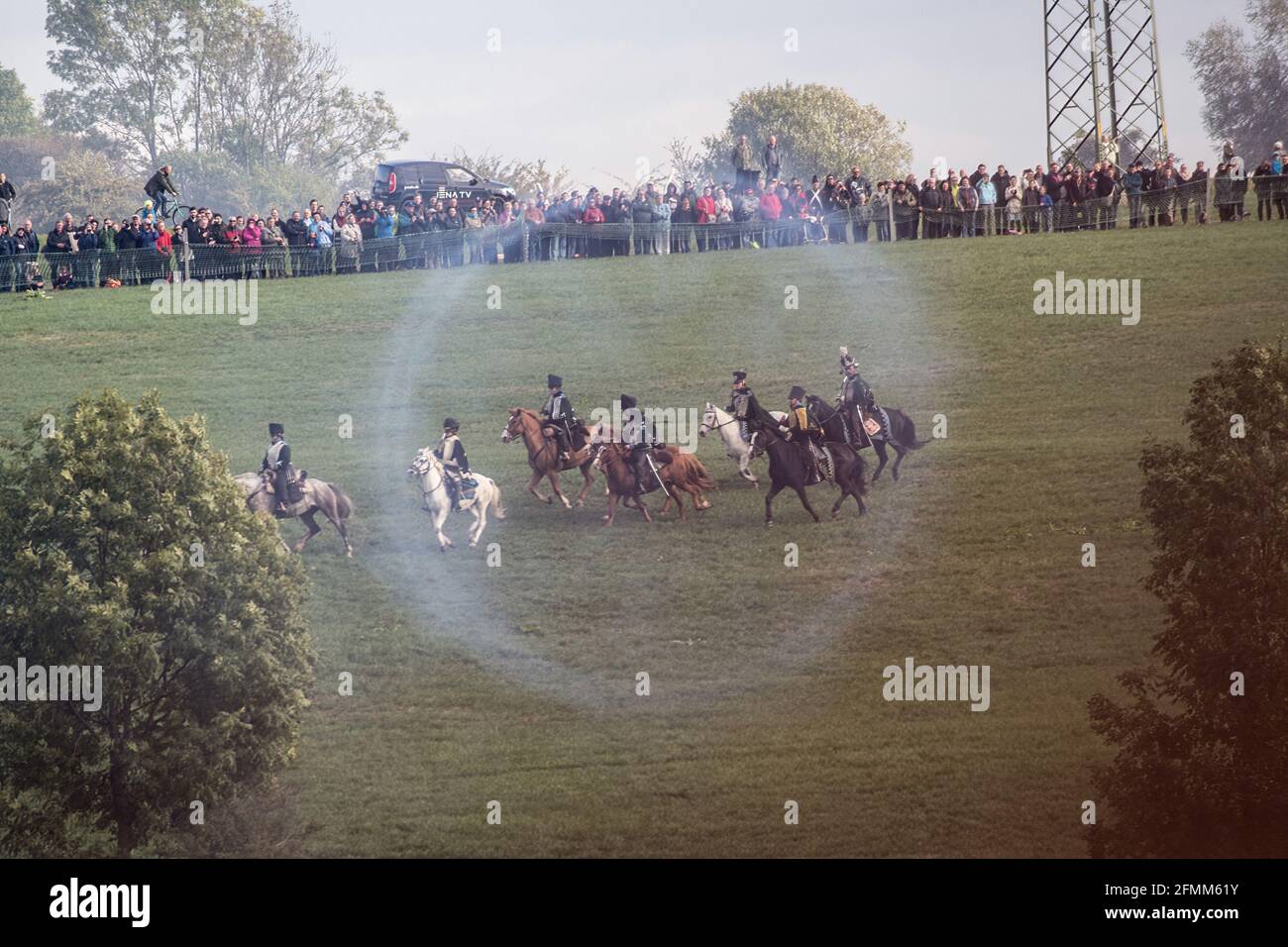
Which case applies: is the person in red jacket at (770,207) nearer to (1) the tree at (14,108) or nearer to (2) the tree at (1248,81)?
(2) the tree at (1248,81)

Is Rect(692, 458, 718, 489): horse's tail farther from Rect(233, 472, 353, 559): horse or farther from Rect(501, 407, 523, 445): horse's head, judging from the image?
Rect(233, 472, 353, 559): horse

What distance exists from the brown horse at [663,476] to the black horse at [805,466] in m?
1.13

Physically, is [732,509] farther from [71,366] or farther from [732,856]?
[71,366]

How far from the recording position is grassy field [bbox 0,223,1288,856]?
68.9 feet

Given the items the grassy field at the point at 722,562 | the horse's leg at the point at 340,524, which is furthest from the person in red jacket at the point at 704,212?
the horse's leg at the point at 340,524

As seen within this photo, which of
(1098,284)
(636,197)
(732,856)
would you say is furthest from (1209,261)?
(732,856)

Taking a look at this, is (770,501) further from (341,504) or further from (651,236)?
(651,236)

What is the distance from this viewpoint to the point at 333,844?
20656mm

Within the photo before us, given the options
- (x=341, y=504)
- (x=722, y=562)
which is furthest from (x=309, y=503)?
(x=722, y=562)

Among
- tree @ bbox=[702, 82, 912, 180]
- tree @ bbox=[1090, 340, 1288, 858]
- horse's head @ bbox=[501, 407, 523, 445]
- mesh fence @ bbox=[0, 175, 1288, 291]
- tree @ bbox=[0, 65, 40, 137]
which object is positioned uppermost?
tree @ bbox=[0, 65, 40, 137]

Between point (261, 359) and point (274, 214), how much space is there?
22.0 ft

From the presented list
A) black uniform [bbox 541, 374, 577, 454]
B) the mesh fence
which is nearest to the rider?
the mesh fence

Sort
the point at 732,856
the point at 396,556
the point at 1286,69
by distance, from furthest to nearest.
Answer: the point at 1286,69
the point at 396,556
the point at 732,856

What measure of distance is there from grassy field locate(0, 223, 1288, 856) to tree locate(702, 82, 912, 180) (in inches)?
1161
